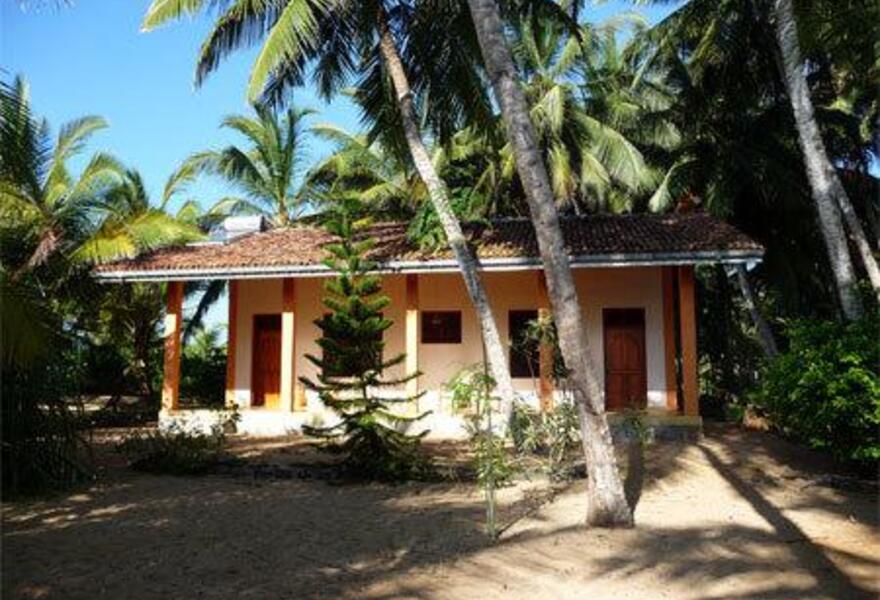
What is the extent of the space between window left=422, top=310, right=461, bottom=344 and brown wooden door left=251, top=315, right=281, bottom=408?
3.38m

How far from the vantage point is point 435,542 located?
7.53m

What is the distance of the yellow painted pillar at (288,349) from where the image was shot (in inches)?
616

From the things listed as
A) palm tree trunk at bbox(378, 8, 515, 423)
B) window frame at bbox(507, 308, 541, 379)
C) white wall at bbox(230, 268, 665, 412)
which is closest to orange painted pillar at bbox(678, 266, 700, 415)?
white wall at bbox(230, 268, 665, 412)

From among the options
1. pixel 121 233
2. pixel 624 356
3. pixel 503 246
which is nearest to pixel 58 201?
pixel 121 233

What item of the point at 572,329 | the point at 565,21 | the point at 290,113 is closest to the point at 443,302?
the point at 565,21

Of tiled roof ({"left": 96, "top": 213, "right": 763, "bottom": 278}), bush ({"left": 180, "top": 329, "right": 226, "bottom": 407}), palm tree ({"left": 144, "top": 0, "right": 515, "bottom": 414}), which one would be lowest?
bush ({"left": 180, "top": 329, "right": 226, "bottom": 407})

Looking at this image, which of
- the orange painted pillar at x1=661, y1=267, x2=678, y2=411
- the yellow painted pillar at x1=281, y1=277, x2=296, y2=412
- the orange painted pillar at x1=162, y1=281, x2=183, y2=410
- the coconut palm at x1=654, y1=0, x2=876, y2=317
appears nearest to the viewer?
the coconut palm at x1=654, y1=0, x2=876, y2=317

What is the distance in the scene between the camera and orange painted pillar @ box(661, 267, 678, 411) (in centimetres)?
1541

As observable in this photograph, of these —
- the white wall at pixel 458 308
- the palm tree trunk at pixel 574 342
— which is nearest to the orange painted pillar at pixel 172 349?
the white wall at pixel 458 308

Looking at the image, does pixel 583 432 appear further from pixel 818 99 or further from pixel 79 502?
pixel 818 99

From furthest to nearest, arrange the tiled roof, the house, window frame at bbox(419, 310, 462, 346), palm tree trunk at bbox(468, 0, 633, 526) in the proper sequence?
window frame at bbox(419, 310, 462, 346), the house, the tiled roof, palm tree trunk at bbox(468, 0, 633, 526)

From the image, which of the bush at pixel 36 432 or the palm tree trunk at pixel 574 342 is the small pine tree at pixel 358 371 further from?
the palm tree trunk at pixel 574 342

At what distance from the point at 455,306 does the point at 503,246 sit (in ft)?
7.91

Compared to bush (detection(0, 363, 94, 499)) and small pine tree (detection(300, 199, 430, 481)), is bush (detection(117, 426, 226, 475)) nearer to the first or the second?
bush (detection(0, 363, 94, 499))
